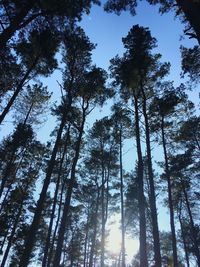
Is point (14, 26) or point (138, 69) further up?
point (138, 69)

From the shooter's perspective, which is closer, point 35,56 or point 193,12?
point 193,12

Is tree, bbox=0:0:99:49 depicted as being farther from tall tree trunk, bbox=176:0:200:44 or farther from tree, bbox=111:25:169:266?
tall tree trunk, bbox=176:0:200:44

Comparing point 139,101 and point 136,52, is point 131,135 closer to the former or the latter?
point 139,101

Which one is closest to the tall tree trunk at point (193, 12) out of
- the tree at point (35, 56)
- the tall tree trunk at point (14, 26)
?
the tall tree trunk at point (14, 26)

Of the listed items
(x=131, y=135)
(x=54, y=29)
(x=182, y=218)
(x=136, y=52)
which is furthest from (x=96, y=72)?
(x=182, y=218)

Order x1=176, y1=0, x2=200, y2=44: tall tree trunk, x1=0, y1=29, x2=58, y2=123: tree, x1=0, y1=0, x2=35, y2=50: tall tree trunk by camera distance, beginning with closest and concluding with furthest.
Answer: x1=176, y1=0, x2=200, y2=44: tall tree trunk → x1=0, y1=0, x2=35, y2=50: tall tree trunk → x1=0, y1=29, x2=58, y2=123: tree

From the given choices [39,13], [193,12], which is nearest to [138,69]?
[39,13]

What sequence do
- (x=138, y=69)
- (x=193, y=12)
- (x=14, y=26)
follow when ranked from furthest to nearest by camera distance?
1. (x=138, y=69)
2. (x=14, y=26)
3. (x=193, y=12)

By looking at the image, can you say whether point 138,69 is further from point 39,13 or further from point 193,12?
point 193,12

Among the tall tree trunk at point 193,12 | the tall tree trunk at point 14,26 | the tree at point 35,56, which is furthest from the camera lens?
the tree at point 35,56

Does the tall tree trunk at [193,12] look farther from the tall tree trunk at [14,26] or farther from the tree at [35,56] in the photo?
A: the tree at [35,56]

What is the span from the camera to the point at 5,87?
1666 centimetres

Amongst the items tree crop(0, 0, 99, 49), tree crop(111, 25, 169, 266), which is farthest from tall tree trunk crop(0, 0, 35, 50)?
tree crop(111, 25, 169, 266)

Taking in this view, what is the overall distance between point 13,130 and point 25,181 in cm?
619
